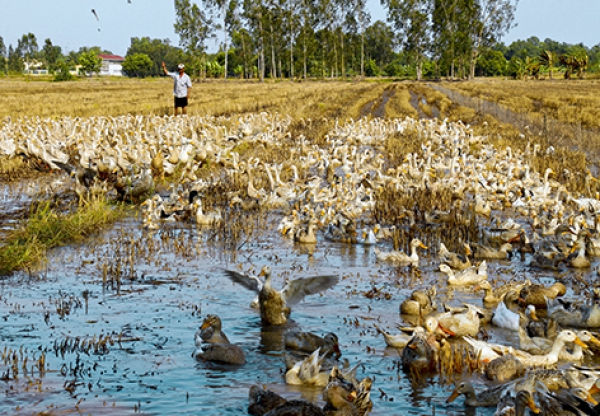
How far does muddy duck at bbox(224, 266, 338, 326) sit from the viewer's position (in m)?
7.13

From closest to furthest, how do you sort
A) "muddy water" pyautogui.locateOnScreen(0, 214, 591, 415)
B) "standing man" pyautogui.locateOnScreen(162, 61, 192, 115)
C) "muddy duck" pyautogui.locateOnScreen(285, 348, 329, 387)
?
"muddy water" pyautogui.locateOnScreen(0, 214, 591, 415), "muddy duck" pyautogui.locateOnScreen(285, 348, 329, 387), "standing man" pyautogui.locateOnScreen(162, 61, 192, 115)

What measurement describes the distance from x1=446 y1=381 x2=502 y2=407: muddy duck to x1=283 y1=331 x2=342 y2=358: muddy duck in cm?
119

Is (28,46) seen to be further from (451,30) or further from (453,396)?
(453,396)

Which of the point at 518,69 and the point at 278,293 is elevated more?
the point at 518,69

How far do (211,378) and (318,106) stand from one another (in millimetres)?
29518

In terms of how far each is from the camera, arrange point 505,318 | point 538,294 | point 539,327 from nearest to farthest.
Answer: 1. point 539,327
2. point 505,318
3. point 538,294

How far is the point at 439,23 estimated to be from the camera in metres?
96.4

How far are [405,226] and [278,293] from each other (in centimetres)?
485

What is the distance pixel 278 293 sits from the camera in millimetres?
7184

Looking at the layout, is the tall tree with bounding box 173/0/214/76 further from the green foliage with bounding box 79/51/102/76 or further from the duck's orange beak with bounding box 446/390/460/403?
the duck's orange beak with bounding box 446/390/460/403

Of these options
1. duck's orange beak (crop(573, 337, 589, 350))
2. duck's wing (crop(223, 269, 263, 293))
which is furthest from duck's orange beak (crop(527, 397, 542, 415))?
duck's wing (crop(223, 269, 263, 293))

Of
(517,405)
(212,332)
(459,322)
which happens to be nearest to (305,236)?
(459,322)

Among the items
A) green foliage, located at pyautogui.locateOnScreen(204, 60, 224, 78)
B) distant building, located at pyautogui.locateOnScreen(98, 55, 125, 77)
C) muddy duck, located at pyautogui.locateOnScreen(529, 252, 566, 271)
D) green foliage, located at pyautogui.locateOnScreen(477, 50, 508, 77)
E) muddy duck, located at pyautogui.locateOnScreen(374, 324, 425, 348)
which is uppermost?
distant building, located at pyautogui.locateOnScreen(98, 55, 125, 77)

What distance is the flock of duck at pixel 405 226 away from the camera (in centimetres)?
570
